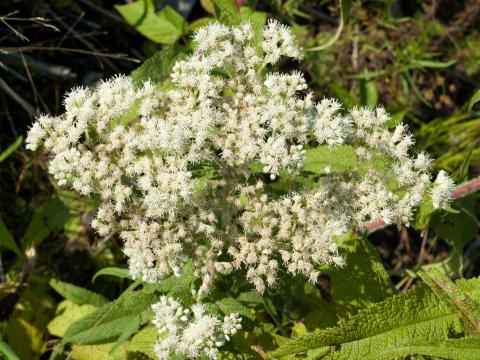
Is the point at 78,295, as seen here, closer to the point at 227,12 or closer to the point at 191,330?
the point at 191,330

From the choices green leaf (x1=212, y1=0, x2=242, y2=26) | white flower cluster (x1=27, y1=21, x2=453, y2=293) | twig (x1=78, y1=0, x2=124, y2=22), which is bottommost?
white flower cluster (x1=27, y1=21, x2=453, y2=293)

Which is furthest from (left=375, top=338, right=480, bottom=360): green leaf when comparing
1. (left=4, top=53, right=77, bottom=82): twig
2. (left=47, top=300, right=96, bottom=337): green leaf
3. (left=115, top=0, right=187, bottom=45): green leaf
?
(left=4, top=53, right=77, bottom=82): twig

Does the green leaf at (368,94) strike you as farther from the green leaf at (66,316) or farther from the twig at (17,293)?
the twig at (17,293)

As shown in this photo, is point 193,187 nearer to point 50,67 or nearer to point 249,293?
point 249,293

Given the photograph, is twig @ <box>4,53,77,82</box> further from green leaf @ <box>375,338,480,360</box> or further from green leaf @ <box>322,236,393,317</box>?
green leaf @ <box>375,338,480,360</box>

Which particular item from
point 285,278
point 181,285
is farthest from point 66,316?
point 285,278

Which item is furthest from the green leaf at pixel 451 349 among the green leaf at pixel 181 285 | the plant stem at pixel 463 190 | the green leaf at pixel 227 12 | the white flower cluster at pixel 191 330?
the green leaf at pixel 227 12
